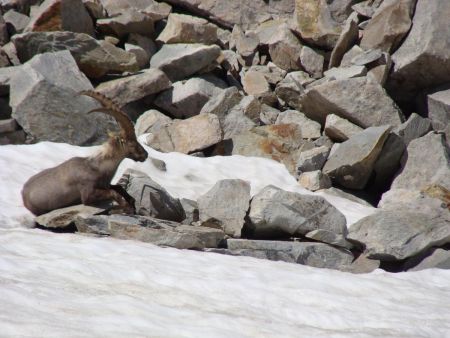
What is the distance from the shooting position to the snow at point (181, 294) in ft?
14.9

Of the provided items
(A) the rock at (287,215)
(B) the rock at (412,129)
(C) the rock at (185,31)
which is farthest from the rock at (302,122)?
(A) the rock at (287,215)

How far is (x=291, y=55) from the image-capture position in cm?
1614

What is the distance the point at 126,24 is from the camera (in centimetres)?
1510

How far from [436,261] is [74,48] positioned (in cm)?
836

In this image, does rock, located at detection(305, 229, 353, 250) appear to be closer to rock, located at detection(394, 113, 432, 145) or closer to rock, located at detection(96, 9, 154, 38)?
rock, located at detection(394, 113, 432, 145)

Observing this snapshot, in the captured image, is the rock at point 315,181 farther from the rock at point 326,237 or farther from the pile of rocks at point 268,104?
the rock at point 326,237

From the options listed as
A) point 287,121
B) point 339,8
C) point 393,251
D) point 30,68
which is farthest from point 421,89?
point 30,68

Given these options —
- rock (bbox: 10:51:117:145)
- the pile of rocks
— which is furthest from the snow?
rock (bbox: 10:51:117:145)

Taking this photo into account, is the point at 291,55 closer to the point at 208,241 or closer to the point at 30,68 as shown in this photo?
the point at 30,68

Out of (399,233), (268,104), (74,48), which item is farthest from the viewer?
(268,104)

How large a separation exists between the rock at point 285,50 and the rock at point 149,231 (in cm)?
924

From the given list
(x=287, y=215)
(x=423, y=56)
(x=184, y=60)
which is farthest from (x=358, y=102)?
(x=287, y=215)

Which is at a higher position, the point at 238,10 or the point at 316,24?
the point at 316,24

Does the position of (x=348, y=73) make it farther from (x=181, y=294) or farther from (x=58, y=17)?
(x=181, y=294)
